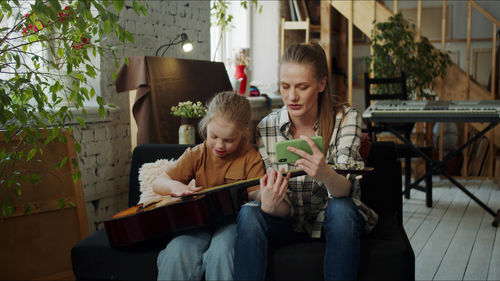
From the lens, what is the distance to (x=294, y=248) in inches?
63.5

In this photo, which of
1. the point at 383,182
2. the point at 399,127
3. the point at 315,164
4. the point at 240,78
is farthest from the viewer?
the point at 399,127

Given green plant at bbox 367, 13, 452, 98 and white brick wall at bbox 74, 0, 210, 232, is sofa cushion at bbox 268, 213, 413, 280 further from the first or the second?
green plant at bbox 367, 13, 452, 98

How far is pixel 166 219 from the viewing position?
165 cm

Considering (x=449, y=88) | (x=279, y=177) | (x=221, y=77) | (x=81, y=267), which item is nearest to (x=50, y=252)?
(x=81, y=267)

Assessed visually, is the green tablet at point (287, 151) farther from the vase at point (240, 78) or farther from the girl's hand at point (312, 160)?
the vase at point (240, 78)

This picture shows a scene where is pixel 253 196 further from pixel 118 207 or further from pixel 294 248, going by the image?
pixel 118 207

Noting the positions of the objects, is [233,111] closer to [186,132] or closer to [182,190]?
[182,190]

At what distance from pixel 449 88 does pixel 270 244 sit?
13.7 ft

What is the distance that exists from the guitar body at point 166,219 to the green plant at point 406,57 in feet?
12.5

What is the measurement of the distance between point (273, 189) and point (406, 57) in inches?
152

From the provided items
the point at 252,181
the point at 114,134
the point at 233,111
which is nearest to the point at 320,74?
the point at 233,111

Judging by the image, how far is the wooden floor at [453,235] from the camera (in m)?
2.70

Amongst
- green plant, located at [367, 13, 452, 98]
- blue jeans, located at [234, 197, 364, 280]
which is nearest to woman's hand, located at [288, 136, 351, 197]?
blue jeans, located at [234, 197, 364, 280]

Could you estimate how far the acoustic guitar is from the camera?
1.63m
